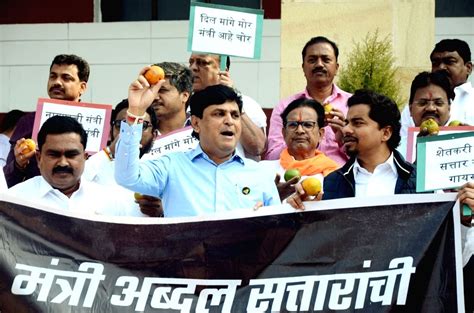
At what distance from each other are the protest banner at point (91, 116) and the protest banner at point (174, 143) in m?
0.49

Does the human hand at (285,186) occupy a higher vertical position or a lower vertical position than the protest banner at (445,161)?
lower

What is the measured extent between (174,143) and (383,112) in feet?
4.43

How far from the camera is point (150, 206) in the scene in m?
6.94

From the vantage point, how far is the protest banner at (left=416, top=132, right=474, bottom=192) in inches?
242

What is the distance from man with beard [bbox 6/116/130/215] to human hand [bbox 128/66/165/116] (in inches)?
32.6

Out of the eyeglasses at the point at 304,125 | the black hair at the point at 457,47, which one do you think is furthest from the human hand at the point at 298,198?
the black hair at the point at 457,47

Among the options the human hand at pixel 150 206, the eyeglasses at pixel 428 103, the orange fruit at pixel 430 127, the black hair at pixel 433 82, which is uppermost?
the black hair at pixel 433 82

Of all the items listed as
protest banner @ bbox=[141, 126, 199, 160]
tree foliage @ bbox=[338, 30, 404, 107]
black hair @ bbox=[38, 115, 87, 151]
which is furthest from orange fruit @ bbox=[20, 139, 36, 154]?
tree foliage @ bbox=[338, 30, 404, 107]

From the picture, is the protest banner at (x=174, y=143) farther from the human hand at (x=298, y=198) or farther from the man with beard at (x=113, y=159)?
the human hand at (x=298, y=198)

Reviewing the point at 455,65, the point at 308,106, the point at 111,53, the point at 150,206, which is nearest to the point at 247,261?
the point at 150,206

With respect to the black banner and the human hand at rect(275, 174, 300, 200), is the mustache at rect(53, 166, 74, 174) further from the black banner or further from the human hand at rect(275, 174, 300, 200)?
the human hand at rect(275, 174, 300, 200)

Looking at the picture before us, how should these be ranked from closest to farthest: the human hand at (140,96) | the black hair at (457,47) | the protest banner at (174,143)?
the human hand at (140,96)
the protest banner at (174,143)
the black hair at (457,47)

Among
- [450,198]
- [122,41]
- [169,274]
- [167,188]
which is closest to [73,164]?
[167,188]

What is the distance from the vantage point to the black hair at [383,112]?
710cm
